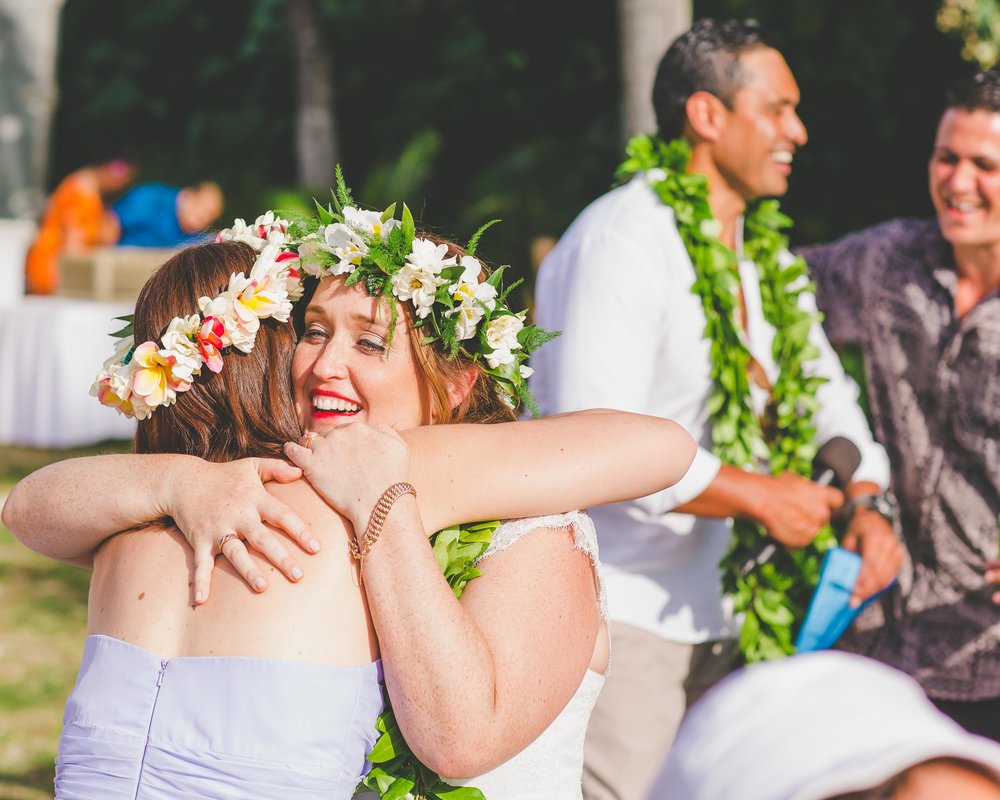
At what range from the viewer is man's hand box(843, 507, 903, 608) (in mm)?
3170

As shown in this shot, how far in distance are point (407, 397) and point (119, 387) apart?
518 mm

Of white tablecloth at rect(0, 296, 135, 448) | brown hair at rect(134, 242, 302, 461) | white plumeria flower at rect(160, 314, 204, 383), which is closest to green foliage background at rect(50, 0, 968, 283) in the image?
white tablecloth at rect(0, 296, 135, 448)

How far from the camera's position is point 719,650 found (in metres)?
3.25

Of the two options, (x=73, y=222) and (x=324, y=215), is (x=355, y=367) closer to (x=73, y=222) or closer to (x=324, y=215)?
(x=324, y=215)

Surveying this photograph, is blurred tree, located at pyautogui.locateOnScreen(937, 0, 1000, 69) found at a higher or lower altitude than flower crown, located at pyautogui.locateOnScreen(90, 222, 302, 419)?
higher

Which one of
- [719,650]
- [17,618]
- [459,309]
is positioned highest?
[459,309]

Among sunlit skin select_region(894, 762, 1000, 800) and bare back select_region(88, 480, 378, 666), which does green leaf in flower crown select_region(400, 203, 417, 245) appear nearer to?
bare back select_region(88, 480, 378, 666)

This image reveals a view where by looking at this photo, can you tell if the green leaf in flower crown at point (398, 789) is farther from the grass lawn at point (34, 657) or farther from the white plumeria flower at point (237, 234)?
the grass lawn at point (34, 657)

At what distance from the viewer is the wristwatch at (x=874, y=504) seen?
3270 millimetres

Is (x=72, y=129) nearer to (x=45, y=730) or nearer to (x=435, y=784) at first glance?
(x=45, y=730)

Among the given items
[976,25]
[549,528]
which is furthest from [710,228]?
[976,25]

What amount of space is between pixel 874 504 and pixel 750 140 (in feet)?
3.37

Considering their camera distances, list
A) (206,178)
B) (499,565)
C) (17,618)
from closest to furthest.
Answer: (499,565) → (17,618) → (206,178)

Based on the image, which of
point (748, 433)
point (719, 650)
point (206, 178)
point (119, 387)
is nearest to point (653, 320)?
point (748, 433)
